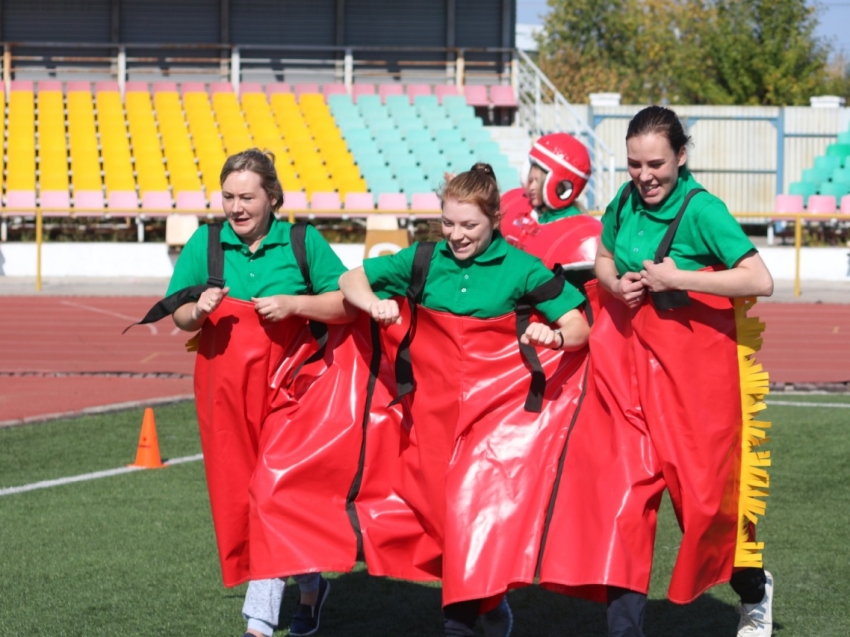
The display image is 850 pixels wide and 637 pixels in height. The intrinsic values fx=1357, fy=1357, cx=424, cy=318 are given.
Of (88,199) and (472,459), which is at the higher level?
(88,199)

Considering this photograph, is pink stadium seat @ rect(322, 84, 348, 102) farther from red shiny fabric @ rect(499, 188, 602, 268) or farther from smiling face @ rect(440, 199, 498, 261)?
smiling face @ rect(440, 199, 498, 261)

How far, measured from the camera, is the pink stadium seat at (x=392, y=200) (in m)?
24.6

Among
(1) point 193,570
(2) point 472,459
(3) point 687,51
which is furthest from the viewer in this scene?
(3) point 687,51

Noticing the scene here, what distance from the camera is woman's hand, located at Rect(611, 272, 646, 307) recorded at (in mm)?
4355

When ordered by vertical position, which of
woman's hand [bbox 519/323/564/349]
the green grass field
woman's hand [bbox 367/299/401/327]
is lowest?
the green grass field

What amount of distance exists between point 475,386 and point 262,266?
0.90 meters

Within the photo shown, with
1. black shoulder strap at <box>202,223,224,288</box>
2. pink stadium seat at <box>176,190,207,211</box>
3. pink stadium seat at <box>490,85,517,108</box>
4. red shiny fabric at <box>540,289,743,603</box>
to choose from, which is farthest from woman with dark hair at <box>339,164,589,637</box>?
pink stadium seat at <box>490,85,517,108</box>

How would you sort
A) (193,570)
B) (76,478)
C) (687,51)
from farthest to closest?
(687,51) → (76,478) → (193,570)

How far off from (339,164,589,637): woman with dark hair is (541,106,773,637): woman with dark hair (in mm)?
123

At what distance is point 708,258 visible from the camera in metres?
4.45

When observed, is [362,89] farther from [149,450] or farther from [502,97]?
[149,450]

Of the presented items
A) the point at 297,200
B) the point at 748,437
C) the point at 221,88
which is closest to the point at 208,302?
the point at 748,437

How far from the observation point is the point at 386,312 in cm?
452

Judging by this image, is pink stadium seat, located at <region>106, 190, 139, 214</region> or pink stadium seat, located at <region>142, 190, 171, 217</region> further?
pink stadium seat, located at <region>142, 190, 171, 217</region>
